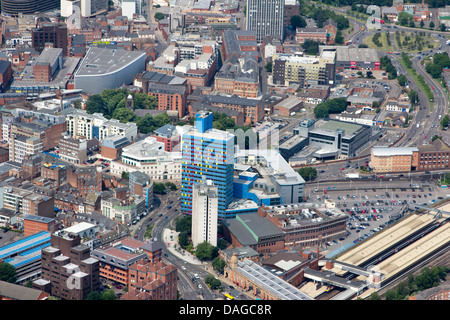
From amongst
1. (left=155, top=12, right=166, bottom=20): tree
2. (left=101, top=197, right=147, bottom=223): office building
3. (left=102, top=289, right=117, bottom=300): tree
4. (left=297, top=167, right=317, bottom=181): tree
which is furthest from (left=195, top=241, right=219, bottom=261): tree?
(left=155, top=12, right=166, bottom=20): tree

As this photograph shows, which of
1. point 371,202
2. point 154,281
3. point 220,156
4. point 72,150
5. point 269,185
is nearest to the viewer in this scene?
point 154,281

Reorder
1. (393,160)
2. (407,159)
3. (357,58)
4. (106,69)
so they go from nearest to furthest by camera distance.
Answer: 1. (393,160)
2. (407,159)
3. (106,69)
4. (357,58)

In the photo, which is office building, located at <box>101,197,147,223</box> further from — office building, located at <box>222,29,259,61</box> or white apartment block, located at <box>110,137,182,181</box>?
office building, located at <box>222,29,259,61</box>

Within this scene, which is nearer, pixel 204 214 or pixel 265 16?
pixel 204 214

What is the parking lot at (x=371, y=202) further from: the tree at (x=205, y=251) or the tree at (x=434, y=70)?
the tree at (x=434, y=70)

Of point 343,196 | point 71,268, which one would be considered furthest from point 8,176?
point 343,196
